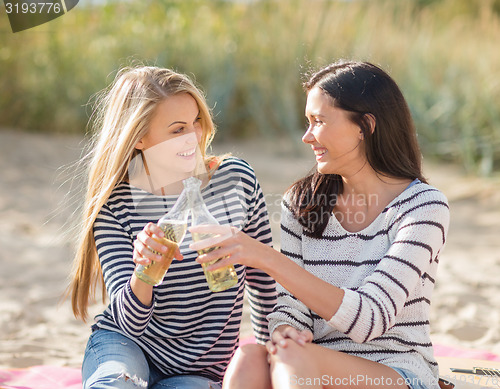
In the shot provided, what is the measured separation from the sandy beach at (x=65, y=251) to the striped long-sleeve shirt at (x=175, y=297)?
47 centimetres

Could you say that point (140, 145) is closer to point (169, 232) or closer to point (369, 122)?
point (169, 232)

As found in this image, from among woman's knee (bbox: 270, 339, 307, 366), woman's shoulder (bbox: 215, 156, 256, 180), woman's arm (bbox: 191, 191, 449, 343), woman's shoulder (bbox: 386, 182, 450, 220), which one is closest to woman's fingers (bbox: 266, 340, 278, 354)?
woman's knee (bbox: 270, 339, 307, 366)

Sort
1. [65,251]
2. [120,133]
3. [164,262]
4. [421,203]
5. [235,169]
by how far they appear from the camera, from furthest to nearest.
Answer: [65,251]
[235,169]
[120,133]
[421,203]
[164,262]

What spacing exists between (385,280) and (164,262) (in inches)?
26.1

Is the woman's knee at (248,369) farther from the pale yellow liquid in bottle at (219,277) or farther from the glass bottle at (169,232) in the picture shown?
the glass bottle at (169,232)

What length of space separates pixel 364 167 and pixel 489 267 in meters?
2.74

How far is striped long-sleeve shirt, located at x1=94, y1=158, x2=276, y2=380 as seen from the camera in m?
2.26

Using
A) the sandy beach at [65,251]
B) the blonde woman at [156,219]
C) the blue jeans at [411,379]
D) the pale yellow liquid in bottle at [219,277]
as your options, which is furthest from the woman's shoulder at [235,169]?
the blue jeans at [411,379]

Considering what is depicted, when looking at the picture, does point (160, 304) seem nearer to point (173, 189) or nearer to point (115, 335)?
point (115, 335)

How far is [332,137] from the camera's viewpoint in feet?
6.92

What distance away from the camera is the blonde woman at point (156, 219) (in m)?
2.25

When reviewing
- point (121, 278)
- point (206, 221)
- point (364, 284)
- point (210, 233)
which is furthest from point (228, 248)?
point (121, 278)

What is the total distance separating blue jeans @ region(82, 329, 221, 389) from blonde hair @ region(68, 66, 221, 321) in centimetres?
28

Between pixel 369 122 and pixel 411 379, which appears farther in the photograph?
pixel 369 122
